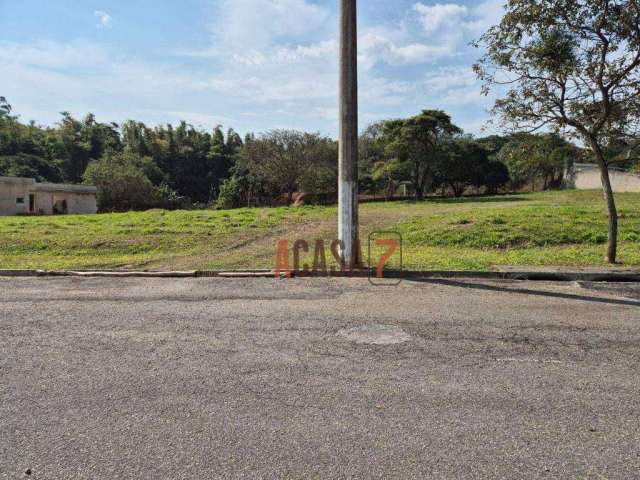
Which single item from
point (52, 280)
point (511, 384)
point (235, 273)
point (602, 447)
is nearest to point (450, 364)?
point (511, 384)

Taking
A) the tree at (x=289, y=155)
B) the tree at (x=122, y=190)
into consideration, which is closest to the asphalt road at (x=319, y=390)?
the tree at (x=289, y=155)

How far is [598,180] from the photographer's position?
110ft

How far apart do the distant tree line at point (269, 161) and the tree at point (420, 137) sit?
0.06 meters

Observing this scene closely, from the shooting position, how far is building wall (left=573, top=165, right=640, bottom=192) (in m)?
29.5

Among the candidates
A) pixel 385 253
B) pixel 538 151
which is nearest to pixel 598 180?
pixel 538 151

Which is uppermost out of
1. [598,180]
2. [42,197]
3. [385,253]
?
[598,180]

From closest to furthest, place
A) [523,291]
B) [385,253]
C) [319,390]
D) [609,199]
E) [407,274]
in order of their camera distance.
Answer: [319,390], [523,291], [407,274], [609,199], [385,253]

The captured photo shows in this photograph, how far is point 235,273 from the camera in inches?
326

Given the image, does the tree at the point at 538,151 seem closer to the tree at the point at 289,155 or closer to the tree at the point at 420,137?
the tree at the point at 420,137

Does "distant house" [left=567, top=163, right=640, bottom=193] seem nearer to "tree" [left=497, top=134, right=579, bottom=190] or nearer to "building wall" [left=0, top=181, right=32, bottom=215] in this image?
"tree" [left=497, top=134, right=579, bottom=190]

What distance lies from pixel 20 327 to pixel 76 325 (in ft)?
1.80

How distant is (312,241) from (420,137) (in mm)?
16753

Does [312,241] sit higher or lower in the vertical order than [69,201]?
lower

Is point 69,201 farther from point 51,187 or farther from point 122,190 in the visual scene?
point 122,190
